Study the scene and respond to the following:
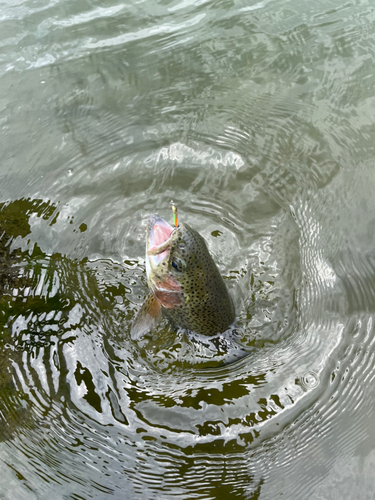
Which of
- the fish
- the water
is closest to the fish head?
the fish

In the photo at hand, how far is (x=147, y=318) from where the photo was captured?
388cm

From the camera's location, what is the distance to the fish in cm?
366

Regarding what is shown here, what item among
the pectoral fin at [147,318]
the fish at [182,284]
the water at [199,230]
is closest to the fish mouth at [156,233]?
the fish at [182,284]

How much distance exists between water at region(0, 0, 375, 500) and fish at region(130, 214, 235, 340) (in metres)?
0.27

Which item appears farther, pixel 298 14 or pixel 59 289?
pixel 298 14

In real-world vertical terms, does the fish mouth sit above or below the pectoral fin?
above

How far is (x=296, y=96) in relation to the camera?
18.6 feet

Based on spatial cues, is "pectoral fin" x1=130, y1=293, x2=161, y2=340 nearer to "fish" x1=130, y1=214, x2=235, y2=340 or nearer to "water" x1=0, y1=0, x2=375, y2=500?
"fish" x1=130, y1=214, x2=235, y2=340

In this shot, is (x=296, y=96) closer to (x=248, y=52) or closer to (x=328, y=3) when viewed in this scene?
(x=248, y=52)

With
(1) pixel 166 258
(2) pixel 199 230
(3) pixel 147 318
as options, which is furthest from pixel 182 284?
(2) pixel 199 230

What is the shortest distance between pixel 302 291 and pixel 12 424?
296cm

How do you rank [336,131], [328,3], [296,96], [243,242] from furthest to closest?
[328,3] < [296,96] < [336,131] < [243,242]

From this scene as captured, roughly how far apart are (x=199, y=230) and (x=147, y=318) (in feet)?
4.24

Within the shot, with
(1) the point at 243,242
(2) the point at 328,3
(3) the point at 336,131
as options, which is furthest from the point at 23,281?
(2) the point at 328,3
